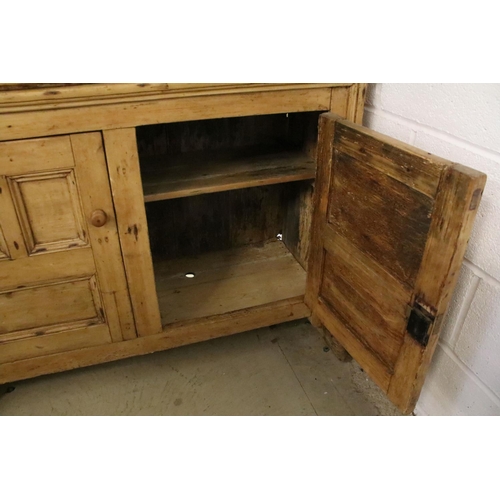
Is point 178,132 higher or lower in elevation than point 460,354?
higher

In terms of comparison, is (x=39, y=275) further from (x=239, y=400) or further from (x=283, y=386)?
(x=283, y=386)

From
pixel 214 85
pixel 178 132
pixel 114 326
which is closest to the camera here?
pixel 214 85

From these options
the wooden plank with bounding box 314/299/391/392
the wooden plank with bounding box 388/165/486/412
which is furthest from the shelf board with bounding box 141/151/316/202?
the wooden plank with bounding box 388/165/486/412

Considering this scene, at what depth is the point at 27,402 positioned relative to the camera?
118 cm

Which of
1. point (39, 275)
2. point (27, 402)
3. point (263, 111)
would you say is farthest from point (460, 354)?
point (27, 402)

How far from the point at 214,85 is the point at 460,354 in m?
0.82

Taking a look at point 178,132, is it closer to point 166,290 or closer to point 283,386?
point 166,290

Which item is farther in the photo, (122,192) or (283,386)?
(283,386)

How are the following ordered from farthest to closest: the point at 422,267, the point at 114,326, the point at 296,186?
the point at 296,186, the point at 114,326, the point at 422,267

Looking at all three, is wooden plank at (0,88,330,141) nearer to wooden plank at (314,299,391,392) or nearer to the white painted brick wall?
the white painted brick wall

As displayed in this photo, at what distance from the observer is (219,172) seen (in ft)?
3.87

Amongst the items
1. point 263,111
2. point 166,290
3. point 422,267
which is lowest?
point 166,290

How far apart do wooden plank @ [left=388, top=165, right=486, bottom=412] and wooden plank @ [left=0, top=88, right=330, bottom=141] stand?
46 centimetres

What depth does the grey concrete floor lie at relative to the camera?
117 cm
